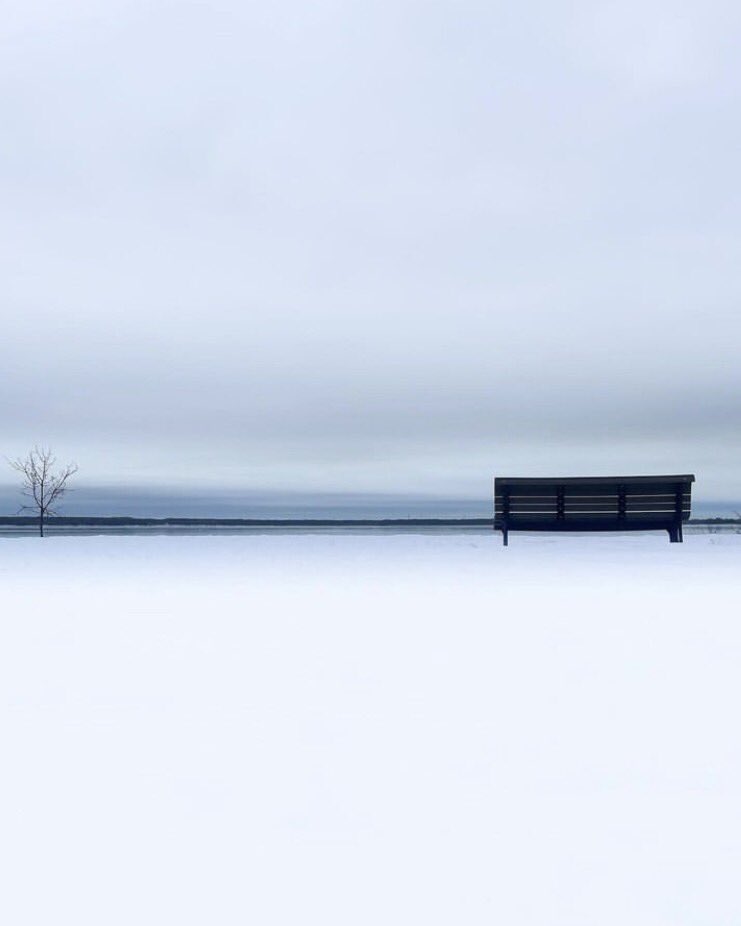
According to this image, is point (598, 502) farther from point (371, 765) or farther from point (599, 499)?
point (371, 765)

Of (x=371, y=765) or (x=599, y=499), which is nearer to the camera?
(x=371, y=765)

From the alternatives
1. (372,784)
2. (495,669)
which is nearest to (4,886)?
(372,784)

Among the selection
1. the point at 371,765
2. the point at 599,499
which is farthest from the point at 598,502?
the point at 371,765

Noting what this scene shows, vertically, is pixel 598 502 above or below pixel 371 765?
above

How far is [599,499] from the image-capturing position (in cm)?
1483

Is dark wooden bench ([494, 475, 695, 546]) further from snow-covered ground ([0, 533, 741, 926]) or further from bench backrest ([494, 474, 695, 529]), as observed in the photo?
snow-covered ground ([0, 533, 741, 926])

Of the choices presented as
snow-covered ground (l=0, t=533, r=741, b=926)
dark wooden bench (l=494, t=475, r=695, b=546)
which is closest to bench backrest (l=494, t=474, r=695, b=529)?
dark wooden bench (l=494, t=475, r=695, b=546)

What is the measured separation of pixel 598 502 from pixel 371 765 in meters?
12.2

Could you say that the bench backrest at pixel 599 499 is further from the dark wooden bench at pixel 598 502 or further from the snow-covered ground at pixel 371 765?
the snow-covered ground at pixel 371 765

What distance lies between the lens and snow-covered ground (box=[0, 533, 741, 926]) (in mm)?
2510

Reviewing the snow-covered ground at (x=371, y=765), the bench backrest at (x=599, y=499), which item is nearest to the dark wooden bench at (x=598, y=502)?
the bench backrest at (x=599, y=499)

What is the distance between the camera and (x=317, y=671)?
198 inches

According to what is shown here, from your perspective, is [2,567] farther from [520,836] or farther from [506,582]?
[520,836]

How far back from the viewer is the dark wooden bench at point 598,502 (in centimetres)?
1473
